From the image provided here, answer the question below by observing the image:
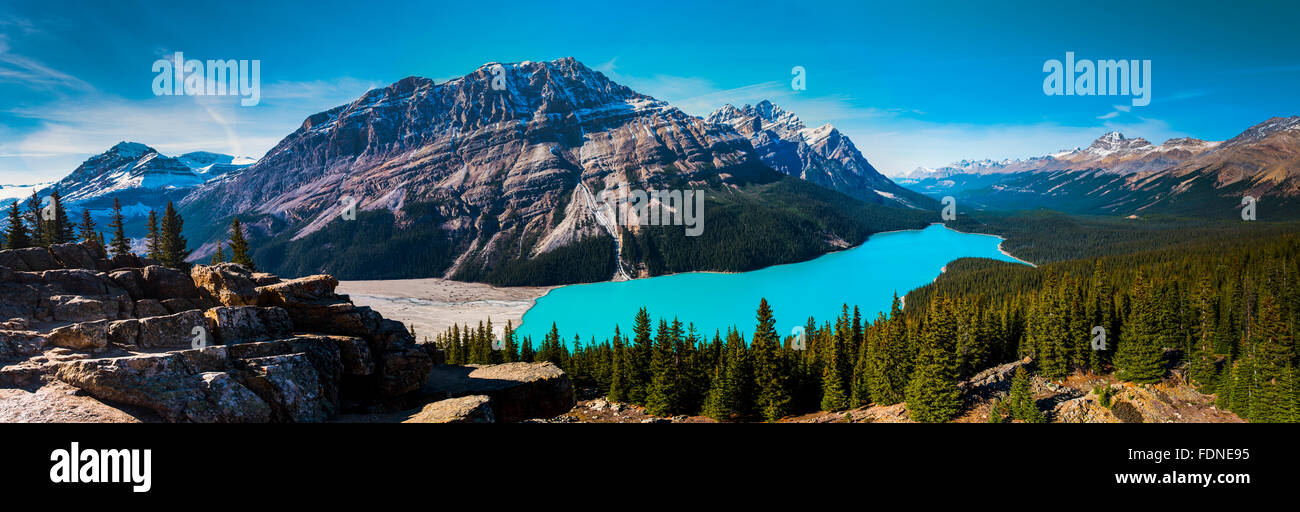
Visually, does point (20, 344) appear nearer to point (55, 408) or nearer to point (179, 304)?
point (55, 408)

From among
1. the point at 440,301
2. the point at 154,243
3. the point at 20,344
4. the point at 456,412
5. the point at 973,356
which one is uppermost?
the point at 154,243

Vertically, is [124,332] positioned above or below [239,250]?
below

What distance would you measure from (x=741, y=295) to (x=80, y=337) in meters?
109

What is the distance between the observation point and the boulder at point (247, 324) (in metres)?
14.1

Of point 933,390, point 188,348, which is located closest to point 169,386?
point 188,348

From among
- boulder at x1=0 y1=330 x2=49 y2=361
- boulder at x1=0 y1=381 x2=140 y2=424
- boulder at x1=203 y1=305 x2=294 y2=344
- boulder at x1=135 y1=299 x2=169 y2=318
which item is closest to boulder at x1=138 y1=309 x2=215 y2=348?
boulder at x1=203 y1=305 x2=294 y2=344

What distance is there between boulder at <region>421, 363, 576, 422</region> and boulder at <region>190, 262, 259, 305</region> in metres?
6.58

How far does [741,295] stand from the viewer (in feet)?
378

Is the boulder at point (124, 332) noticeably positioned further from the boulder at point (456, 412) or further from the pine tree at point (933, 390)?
the pine tree at point (933, 390)

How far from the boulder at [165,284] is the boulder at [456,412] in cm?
1022

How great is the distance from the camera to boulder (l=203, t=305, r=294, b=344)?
14.1 metres

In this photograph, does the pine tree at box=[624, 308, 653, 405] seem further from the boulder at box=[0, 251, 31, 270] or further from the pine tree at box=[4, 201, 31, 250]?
the pine tree at box=[4, 201, 31, 250]

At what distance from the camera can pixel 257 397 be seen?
11.9m
